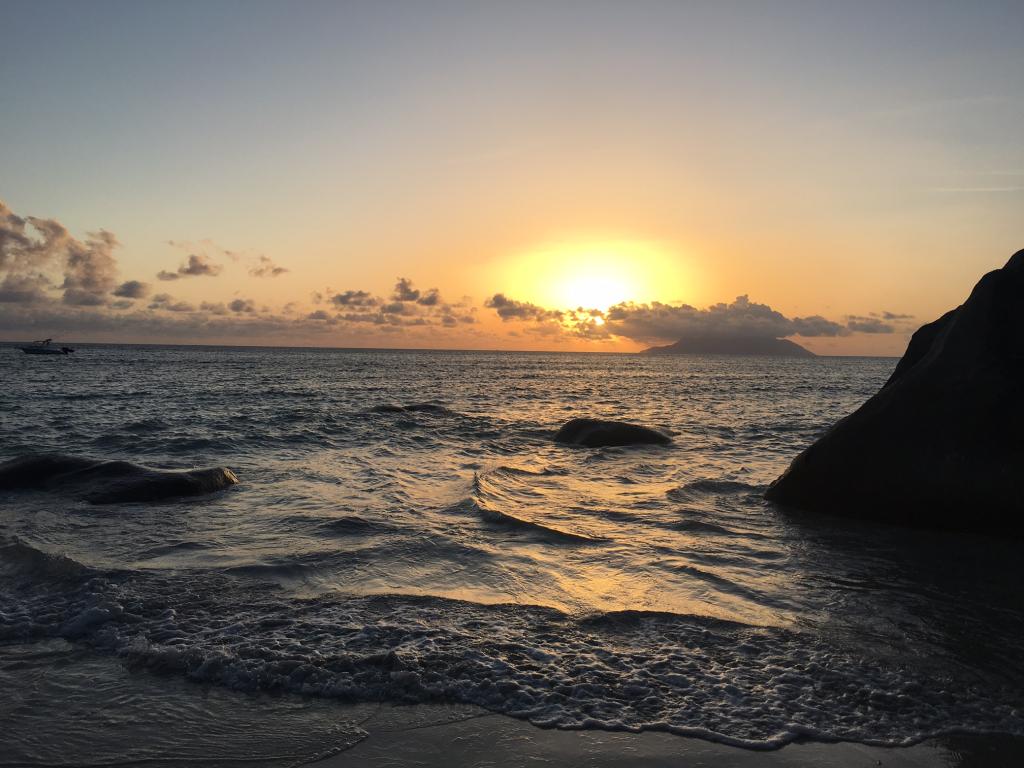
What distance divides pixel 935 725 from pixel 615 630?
238 centimetres

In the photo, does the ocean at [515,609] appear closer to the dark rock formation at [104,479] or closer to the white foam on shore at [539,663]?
the white foam on shore at [539,663]

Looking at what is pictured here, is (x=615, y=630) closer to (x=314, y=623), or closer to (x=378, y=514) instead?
(x=314, y=623)

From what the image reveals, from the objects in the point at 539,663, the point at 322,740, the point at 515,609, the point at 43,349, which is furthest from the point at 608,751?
the point at 43,349

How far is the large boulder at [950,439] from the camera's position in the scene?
28.5ft

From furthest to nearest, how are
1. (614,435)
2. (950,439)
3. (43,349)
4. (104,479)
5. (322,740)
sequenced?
1. (43,349)
2. (614,435)
3. (104,479)
4. (950,439)
5. (322,740)

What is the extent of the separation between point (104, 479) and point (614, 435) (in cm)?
1259

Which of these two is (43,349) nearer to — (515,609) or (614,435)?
(614,435)

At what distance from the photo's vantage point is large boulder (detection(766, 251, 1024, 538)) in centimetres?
867

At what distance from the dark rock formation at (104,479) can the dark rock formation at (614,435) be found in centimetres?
1006

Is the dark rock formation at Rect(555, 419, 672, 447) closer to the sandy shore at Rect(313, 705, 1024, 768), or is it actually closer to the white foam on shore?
the white foam on shore

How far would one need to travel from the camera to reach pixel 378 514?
10.2m

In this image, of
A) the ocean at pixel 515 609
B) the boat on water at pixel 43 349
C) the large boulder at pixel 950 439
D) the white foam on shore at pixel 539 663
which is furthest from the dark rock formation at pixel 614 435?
the boat on water at pixel 43 349

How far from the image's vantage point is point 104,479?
11836 mm

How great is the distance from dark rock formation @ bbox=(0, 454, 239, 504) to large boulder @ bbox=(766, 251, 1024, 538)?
10383 millimetres
